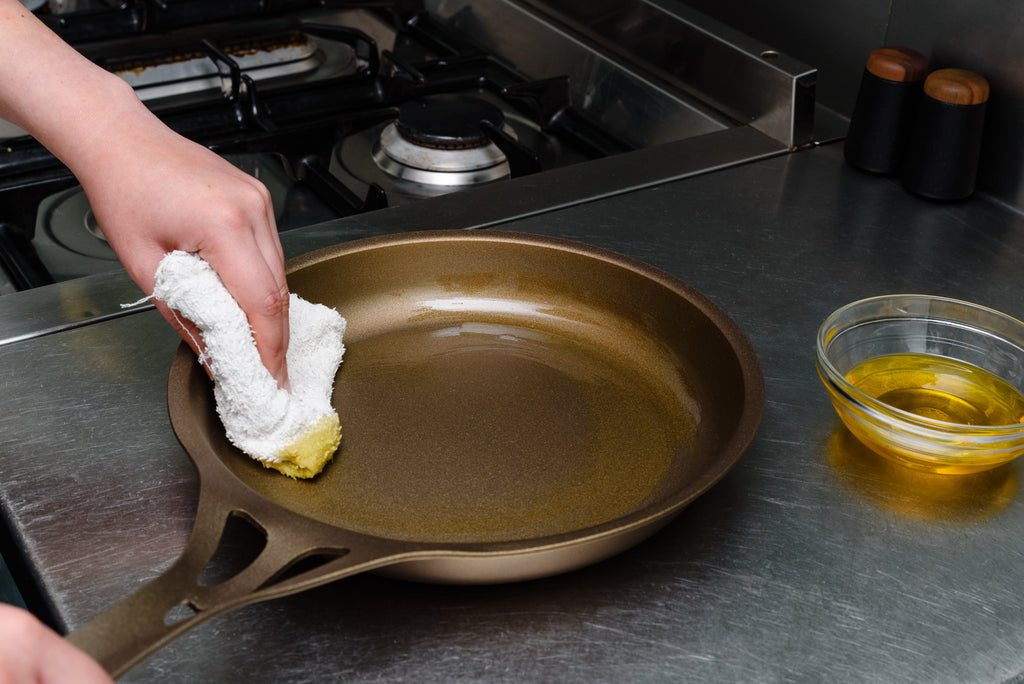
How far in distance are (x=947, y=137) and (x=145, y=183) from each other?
2.11 feet

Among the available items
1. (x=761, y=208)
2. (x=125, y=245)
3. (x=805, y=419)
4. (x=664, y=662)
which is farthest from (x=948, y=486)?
(x=125, y=245)

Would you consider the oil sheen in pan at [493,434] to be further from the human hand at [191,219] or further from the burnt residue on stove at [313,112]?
the burnt residue on stove at [313,112]

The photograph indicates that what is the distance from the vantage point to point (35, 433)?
60 centimetres

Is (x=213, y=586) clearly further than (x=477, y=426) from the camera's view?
No

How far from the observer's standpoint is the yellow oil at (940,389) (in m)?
0.61

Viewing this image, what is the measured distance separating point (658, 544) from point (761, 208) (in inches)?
16.6

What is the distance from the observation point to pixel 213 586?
0.40 meters

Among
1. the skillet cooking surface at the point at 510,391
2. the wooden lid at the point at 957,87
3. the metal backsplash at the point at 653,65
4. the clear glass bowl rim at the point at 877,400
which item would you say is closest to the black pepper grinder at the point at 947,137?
the wooden lid at the point at 957,87

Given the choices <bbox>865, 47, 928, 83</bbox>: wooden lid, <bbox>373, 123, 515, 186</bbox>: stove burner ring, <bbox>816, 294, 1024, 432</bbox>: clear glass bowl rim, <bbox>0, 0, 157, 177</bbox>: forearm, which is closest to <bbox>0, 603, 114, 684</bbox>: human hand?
<bbox>0, 0, 157, 177</bbox>: forearm

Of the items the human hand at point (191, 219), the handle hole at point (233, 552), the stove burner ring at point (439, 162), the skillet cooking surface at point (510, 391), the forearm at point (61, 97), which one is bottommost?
the stove burner ring at point (439, 162)

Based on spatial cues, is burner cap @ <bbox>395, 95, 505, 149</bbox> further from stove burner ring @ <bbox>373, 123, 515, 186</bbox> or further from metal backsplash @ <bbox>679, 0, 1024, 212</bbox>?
metal backsplash @ <bbox>679, 0, 1024, 212</bbox>

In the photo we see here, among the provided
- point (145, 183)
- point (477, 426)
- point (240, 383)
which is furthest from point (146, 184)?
point (477, 426)

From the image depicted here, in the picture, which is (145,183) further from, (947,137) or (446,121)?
(947,137)

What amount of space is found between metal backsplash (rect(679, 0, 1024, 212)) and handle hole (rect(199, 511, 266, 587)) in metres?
0.71
